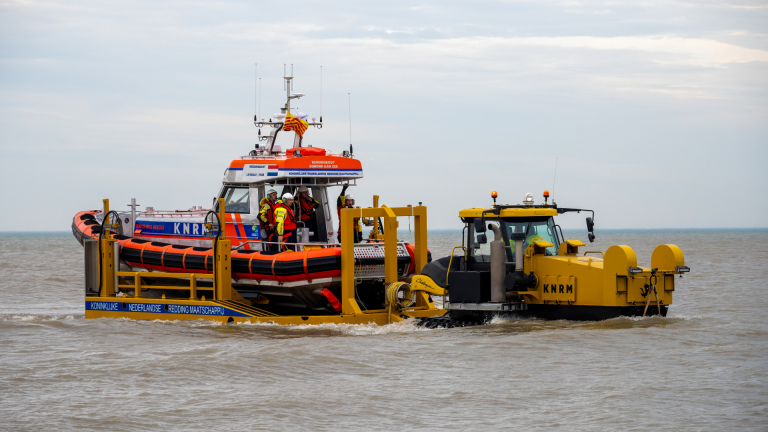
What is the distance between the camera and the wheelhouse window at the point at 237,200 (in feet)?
46.1

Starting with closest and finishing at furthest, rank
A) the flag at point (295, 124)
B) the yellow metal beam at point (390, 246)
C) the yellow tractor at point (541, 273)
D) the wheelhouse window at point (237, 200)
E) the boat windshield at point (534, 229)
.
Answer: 1. the yellow tractor at point (541, 273)
2. the boat windshield at point (534, 229)
3. the yellow metal beam at point (390, 246)
4. the wheelhouse window at point (237, 200)
5. the flag at point (295, 124)

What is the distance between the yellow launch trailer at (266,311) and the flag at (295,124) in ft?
8.08

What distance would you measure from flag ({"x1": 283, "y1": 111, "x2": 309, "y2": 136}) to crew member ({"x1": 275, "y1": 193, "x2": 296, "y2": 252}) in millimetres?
1907

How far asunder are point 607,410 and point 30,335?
9117 millimetres

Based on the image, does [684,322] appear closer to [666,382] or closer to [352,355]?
[666,382]

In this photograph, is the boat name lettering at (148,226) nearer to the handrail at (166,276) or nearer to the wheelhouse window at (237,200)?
the handrail at (166,276)

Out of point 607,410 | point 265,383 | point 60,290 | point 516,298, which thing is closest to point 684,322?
point 516,298

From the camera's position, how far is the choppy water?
7.65 m

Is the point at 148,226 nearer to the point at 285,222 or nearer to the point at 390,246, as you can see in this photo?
the point at 285,222

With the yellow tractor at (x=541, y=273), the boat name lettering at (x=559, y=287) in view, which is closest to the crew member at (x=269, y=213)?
the yellow tractor at (x=541, y=273)

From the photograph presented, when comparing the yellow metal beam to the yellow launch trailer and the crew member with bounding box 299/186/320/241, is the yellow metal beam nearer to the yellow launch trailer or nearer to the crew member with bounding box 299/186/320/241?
the yellow launch trailer

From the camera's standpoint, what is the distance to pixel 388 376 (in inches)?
368

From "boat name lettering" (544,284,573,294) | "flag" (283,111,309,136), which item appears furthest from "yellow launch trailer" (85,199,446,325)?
"flag" (283,111,309,136)

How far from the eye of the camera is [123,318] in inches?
543
